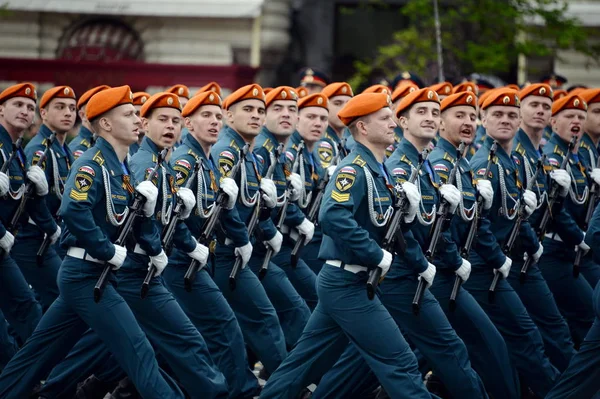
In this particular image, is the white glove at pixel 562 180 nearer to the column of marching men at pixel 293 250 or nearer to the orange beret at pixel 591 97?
the column of marching men at pixel 293 250

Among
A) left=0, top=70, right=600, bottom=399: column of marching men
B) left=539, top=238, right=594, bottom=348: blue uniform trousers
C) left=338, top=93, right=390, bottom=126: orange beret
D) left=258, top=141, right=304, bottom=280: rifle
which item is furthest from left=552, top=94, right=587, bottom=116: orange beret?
left=338, top=93, right=390, bottom=126: orange beret

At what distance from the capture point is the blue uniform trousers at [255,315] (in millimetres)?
9172

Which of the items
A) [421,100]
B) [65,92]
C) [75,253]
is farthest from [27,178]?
[421,100]

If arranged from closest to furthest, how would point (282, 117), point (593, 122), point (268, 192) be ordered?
point (268, 192)
point (282, 117)
point (593, 122)

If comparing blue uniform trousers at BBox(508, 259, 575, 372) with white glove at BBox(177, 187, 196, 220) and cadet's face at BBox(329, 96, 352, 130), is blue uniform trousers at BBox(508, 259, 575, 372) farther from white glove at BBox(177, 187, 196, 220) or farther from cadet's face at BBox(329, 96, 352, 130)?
cadet's face at BBox(329, 96, 352, 130)

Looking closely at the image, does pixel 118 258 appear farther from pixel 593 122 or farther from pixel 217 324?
pixel 593 122

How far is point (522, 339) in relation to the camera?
8766 millimetres

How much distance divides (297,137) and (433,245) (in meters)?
3.10

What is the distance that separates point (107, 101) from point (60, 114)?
232 centimetres

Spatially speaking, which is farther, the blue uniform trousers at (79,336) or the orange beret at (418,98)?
the orange beret at (418,98)

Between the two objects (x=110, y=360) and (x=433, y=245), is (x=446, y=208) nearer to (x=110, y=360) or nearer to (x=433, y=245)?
(x=433, y=245)

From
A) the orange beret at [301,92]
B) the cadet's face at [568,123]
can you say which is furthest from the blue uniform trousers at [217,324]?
the orange beret at [301,92]

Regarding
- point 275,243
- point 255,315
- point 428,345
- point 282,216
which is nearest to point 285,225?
point 282,216

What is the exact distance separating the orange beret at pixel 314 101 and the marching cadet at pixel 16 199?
7.77 ft
